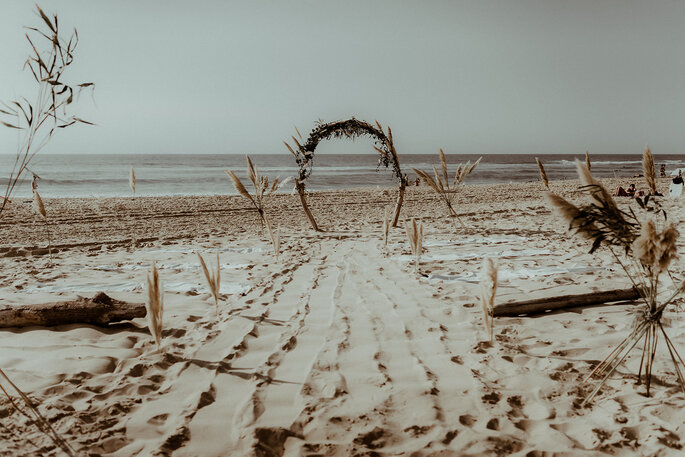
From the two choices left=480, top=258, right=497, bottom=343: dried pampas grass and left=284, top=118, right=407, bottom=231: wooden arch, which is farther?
left=284, top=118, right=407, bottom=231: wooden arch

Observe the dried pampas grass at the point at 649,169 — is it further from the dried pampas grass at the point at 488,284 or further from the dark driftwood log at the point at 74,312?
the dark driftwood log at the point at 74,312

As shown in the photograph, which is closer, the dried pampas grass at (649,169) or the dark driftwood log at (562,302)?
the dried pampas grass at (649,169)

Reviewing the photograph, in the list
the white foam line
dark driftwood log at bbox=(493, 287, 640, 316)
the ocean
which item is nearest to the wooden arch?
the ocean

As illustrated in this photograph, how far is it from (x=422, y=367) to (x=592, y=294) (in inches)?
80.2

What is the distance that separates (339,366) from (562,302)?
7.14ft

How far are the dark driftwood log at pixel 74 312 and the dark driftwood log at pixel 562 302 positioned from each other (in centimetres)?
307

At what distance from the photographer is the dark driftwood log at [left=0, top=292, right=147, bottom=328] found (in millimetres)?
3404

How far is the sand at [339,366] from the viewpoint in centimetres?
209

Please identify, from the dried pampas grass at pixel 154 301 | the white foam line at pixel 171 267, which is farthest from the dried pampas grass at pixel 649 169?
the white foam line at pixel 171 267

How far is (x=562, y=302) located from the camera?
12.4 ft

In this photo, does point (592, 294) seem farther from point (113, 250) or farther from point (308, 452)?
point (113, 250)

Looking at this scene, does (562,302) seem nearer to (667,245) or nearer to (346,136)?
(667,245)

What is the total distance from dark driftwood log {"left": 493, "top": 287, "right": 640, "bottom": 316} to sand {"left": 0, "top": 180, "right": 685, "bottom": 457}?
0.09 m

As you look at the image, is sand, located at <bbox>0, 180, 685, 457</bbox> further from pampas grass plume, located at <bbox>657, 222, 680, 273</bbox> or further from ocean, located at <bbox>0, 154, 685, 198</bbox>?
ocean, located at <bbox>0, 154, 685, 198</bbox>
